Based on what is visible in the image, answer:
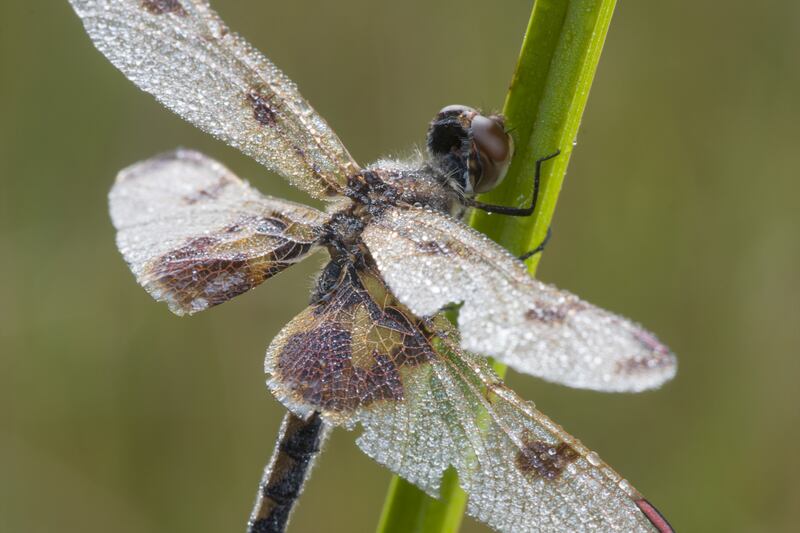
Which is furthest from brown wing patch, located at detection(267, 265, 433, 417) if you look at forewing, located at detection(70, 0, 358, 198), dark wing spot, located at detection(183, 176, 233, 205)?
dark wing spot, located at detection(183, 176, 233, 205)

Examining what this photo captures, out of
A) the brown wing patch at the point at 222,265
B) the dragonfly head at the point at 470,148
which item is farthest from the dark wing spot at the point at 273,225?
the dragonfly head at the point at 470,148

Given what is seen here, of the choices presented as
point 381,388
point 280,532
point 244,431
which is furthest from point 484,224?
point 244,431

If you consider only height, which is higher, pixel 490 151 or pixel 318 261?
pixel 318 261

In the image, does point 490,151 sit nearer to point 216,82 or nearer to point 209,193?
point 216,82

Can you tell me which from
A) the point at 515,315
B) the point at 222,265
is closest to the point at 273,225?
the point at 222,265

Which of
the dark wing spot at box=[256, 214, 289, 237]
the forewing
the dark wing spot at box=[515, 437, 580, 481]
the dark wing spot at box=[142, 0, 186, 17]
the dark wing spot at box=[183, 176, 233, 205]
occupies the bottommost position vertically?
the dark wing spot at box=[515, 437, 580, 481]

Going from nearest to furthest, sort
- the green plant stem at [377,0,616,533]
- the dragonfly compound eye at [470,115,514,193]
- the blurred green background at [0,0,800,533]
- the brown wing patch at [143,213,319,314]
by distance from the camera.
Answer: the green plant stem at [377,0,616,533]
the dragonfly compound eye at [470,115,514,193]
the brown wing patch at [143,213,319,314]
the blurred green background at [0,0,800,533]

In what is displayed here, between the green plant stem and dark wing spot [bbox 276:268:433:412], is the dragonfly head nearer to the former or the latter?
the green plant stem
